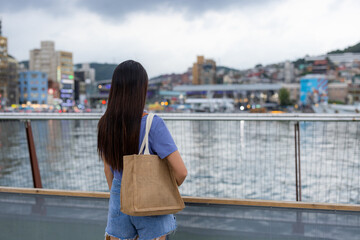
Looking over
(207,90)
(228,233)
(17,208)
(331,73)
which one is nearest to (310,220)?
(228,233)

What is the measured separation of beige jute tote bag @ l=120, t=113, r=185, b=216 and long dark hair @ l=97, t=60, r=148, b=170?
65 mm

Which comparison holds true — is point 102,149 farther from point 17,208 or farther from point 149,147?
point 17,208

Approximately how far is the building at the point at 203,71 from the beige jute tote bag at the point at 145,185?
162 metres

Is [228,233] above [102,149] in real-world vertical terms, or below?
below

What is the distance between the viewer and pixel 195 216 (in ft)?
8.61

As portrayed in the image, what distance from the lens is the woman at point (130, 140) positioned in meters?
1.56

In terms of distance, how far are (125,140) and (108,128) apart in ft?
0.36

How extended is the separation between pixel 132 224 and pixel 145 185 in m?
0.25

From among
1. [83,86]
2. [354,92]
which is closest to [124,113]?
[354,92]

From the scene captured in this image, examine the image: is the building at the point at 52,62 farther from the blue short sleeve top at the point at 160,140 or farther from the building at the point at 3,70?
the blue short sleeve top at the point at 160,140

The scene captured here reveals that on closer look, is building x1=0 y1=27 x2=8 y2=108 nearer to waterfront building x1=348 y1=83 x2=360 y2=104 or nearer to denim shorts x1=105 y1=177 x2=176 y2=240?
denim shorts x1=105 y1=177 x2=176 y2=240

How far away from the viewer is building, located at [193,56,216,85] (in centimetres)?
16438

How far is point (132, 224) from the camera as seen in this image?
5.47 ft

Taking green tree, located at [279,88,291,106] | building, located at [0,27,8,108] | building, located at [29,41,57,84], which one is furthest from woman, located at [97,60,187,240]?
building, located at [29,41,57,84]
